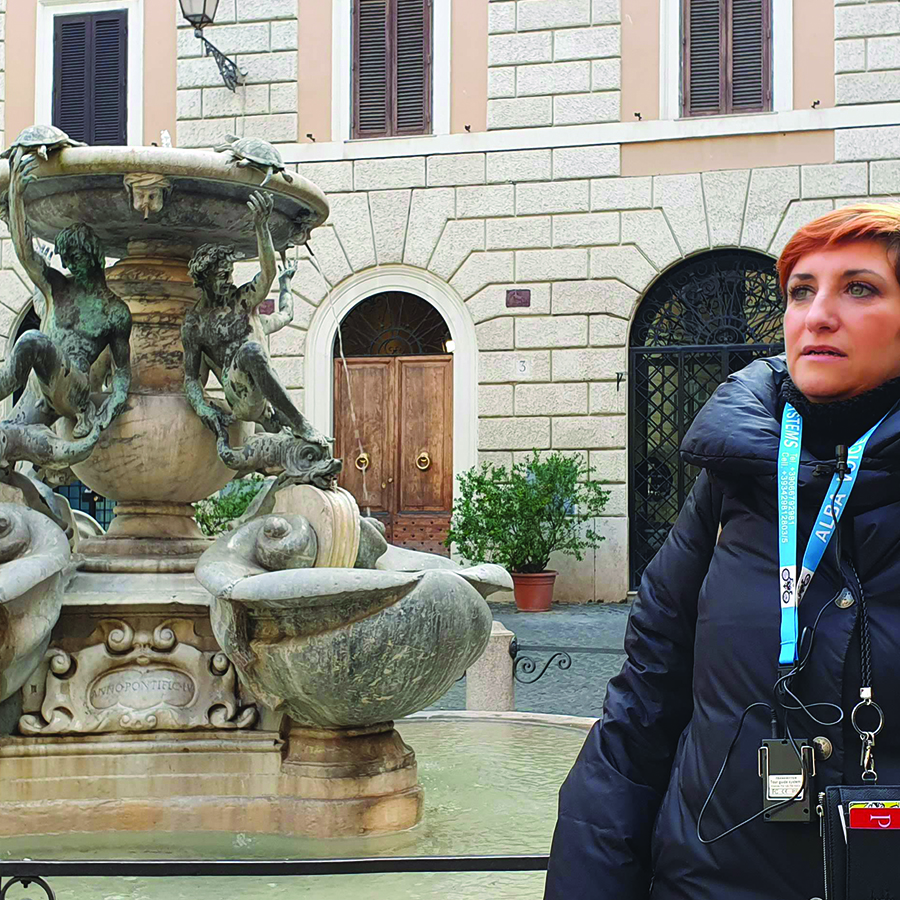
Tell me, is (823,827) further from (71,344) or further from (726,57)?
(726,57)

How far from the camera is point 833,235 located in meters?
1.62

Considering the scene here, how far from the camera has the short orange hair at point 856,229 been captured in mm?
1606

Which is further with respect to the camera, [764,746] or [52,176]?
[52,176]

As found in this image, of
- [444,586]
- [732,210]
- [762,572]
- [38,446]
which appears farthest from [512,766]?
[732,210]

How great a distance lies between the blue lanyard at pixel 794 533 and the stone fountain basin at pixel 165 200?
3034mm

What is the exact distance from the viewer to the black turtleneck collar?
5.27 ft

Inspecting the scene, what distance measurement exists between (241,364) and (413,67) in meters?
11.3

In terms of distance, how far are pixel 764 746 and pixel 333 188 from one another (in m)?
13.9

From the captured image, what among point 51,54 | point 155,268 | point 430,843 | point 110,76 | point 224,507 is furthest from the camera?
point 51,54

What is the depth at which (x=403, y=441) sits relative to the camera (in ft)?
48.5

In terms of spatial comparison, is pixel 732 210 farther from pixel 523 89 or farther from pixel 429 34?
pixel 429 34

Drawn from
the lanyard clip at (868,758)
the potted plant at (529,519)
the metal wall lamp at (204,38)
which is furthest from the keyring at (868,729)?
the metal wall lamp at (204,38)

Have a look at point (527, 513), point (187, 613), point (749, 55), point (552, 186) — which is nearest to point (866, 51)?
point (749, 55)

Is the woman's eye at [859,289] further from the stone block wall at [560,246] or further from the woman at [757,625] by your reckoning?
the stone block wall at [560,246]
